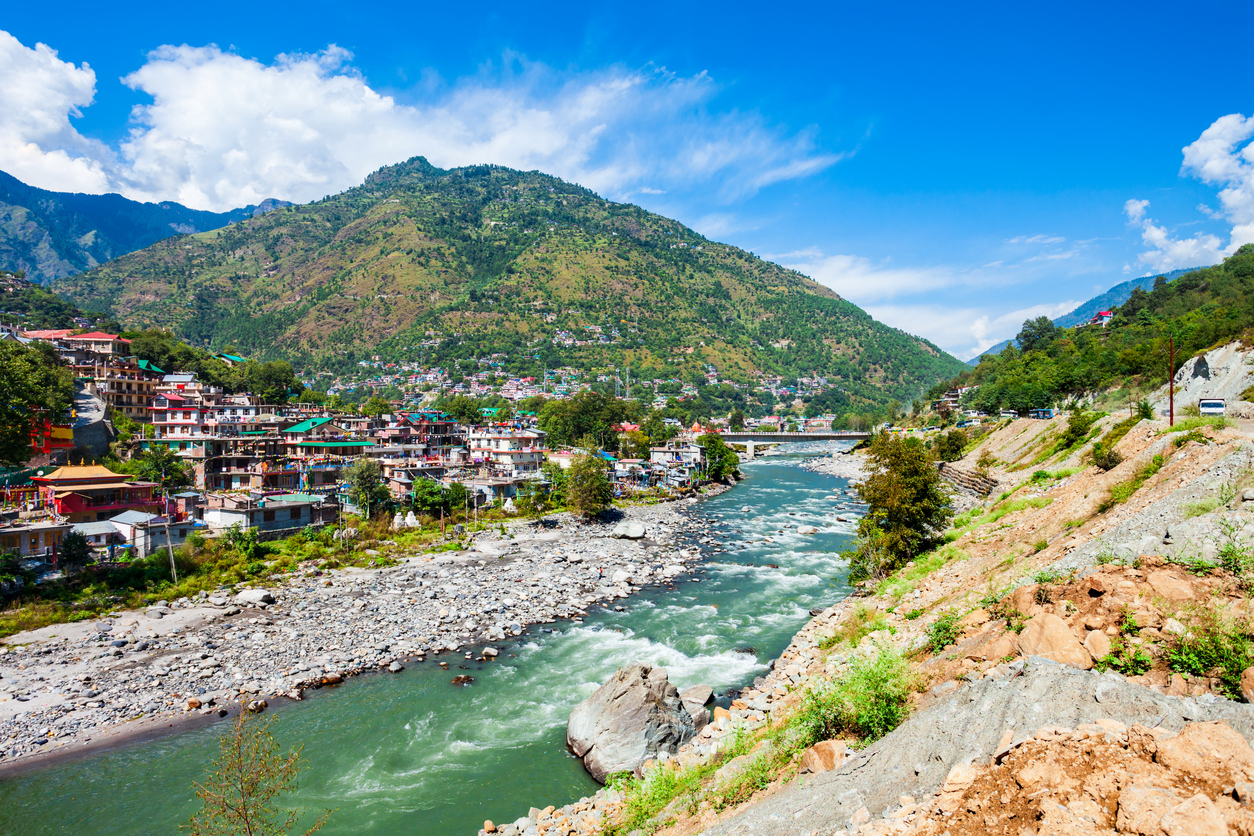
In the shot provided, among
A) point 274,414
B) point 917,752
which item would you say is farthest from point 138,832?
point 274,414

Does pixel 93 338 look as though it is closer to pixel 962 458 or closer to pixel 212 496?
pixel 212 496

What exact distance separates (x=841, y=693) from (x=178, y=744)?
17.0 m

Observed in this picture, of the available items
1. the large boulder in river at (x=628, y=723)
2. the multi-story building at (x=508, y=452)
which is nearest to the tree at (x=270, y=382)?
the multi-story building at (x=508, y=452)

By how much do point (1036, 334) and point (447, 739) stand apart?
119 metres

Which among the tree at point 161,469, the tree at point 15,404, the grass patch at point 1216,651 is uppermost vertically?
the tree at point 15,404

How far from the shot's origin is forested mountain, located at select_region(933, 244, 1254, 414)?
46438 millimetres

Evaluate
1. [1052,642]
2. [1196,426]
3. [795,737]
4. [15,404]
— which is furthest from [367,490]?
[1196,426]

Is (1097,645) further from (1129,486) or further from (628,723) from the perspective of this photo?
(1129,486)

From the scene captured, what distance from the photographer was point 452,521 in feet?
128

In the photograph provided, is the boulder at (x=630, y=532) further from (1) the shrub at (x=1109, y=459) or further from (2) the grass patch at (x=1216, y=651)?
(2) the grass patch at (x=1216, y=651)

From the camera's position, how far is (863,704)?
7934 millimetres

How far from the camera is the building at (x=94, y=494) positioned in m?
28.1

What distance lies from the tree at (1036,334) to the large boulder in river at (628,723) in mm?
106669

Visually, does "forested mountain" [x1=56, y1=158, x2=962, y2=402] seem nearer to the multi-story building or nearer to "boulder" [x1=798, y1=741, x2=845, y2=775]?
the multi-story building
